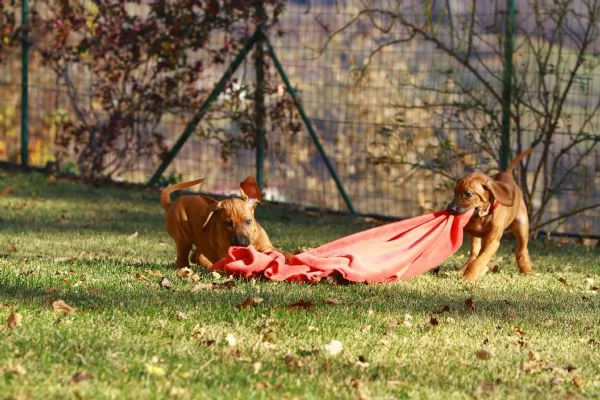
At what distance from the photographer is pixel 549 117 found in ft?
36.4

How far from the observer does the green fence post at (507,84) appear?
1127 centimetres

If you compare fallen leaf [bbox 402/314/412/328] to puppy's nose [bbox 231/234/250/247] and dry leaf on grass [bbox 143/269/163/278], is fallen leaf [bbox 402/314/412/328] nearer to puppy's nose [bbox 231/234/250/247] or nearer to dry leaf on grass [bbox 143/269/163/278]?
puppy's nose [bbox 231/234/250/247]

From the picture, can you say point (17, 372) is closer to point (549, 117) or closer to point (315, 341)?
point (315, 341)

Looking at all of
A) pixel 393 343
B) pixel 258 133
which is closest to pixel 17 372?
pixel 393 343

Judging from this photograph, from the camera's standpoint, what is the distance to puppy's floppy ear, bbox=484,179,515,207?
26.7 ft

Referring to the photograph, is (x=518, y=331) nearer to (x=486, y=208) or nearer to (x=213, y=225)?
(x=486, y=208)

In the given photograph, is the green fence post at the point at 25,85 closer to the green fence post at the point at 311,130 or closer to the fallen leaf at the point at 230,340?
the green fence post at the point at 311,130

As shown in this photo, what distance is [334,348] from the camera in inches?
229

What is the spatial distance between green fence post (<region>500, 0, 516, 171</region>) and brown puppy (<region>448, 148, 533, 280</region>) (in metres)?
2.64

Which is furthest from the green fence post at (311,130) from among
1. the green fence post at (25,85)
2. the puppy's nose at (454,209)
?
the puppy's nose at (454,209)

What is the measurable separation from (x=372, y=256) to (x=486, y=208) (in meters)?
0.89

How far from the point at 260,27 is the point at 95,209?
2660 millimetres

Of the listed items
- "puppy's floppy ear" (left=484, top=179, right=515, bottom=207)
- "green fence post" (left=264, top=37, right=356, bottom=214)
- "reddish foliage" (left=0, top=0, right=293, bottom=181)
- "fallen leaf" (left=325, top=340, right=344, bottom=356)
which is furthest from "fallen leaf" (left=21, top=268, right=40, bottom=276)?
"reddish foliage" (left=0, top=0, right=293, bottom=181)

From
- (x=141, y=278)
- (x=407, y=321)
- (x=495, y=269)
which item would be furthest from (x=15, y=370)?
(x=495, y=269)
